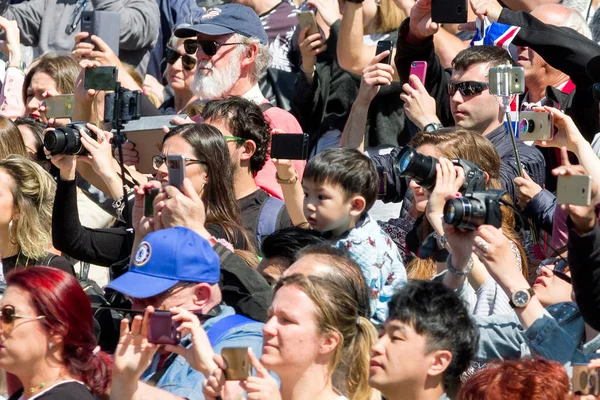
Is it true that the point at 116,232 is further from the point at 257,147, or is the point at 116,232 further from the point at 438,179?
the point at 438,179

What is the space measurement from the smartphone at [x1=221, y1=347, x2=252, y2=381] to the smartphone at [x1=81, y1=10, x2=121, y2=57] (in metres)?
3.91

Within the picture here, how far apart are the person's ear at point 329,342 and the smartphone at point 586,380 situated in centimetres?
99

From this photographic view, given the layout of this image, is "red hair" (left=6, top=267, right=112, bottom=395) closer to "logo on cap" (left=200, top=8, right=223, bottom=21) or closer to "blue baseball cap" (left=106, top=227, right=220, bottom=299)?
"blue baseball cap" (left=106, top=227, right=220, bottom=299)

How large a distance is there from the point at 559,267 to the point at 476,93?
1364 mm

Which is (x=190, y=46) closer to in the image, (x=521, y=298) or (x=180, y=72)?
(x=180, y=72)

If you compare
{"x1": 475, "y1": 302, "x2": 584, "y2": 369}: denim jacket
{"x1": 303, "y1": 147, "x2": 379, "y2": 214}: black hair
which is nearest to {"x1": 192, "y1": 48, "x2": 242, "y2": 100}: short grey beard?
{"x1": 303, "y1": 147, "x2": 379, "y2": 214}: black hair

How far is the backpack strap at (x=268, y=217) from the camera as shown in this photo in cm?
588

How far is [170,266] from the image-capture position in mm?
4691

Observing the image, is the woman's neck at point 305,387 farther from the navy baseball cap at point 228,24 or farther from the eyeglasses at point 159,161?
the navy baseball cap at point 228,24

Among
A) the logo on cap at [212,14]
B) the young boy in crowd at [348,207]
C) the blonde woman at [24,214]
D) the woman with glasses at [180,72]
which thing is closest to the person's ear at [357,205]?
the young boy in crowd at [348,207]

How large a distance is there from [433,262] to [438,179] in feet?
2.40

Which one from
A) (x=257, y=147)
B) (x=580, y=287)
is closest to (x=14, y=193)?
(x=257, y=147)

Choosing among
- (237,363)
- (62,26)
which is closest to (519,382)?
(237,363)

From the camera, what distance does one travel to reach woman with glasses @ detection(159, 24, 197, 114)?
24.9 ft
